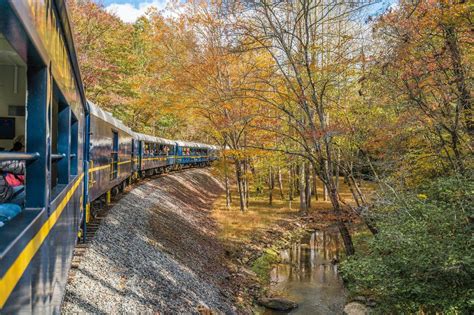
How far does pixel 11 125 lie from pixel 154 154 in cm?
1931

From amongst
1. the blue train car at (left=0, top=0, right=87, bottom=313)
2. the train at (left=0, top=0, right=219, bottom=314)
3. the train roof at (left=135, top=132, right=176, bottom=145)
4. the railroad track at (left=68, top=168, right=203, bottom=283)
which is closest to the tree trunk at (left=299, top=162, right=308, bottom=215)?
the train roof at (left=135, top=132, right=176, bottom=145)

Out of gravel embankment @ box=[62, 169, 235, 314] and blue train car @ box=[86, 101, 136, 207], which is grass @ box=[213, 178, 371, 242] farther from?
blue train car @ box=[86, 101, 136, 207]

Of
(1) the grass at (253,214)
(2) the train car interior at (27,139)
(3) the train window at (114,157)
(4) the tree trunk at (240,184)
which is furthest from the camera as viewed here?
(4) the tree trunk at (240,184)

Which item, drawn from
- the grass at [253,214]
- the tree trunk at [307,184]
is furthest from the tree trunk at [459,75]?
the tree trunk at [307,184]

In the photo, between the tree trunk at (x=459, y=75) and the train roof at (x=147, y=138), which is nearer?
the tree trunk at (x=459, y=75)

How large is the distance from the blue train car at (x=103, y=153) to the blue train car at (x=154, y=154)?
5.35m

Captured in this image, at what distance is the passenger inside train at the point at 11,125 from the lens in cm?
226

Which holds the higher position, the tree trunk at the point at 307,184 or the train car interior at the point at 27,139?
the train car interior at the point at 27,139

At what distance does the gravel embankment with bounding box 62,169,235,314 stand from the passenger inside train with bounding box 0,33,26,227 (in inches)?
109

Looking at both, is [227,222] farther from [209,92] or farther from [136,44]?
[136,44]

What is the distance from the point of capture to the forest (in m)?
7.24

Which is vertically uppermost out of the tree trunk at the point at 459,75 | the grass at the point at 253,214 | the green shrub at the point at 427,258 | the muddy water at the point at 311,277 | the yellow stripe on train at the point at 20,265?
the tree trunk at the point at 459,75

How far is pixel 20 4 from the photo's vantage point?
4.86 feet

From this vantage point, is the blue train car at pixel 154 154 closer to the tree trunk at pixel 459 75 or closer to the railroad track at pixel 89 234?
the railroad track at pixel 89 234
